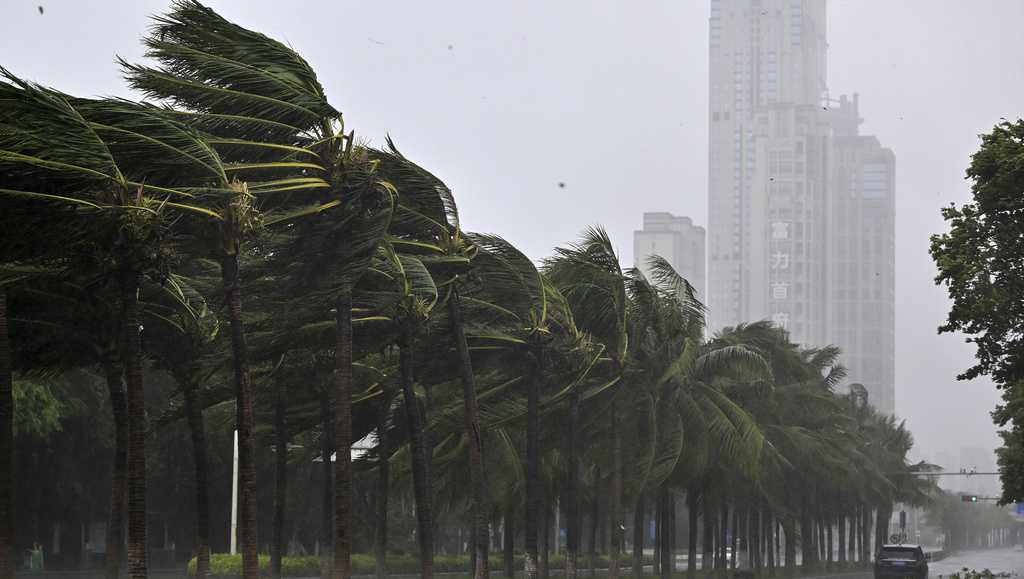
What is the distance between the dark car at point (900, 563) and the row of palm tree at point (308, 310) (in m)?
6.52

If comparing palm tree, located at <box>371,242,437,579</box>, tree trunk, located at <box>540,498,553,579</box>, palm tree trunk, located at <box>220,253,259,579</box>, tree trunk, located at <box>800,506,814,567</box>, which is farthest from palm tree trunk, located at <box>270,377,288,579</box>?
tree trunk, located at <box>800,506,814,567</box>

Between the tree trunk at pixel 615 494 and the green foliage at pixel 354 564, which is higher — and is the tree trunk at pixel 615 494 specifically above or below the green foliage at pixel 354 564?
above

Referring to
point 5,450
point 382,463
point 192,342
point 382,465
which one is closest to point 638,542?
point 382,465

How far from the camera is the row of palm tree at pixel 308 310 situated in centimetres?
1967

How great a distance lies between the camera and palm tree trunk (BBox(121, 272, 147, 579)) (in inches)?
787

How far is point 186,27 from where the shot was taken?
75.6 feet

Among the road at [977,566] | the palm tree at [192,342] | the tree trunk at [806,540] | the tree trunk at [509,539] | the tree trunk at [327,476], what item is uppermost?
the palm tree at [192,342]

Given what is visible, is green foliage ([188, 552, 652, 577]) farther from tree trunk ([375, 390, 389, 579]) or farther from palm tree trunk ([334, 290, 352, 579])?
palm tree trunk ([334, 290, 352, 579])

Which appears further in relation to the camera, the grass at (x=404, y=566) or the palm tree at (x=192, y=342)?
the grass at (x=404, y=566)

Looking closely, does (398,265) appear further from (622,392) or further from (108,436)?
(108,436)

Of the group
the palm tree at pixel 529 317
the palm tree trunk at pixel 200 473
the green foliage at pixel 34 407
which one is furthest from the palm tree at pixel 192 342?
the green foliage at pixel 34 407

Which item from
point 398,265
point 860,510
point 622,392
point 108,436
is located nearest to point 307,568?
point 108,436

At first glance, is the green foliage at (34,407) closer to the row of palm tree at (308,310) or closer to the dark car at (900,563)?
the row of palm tree at (308,310)

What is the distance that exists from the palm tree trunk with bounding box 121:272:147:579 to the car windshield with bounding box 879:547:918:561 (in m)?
36.0
